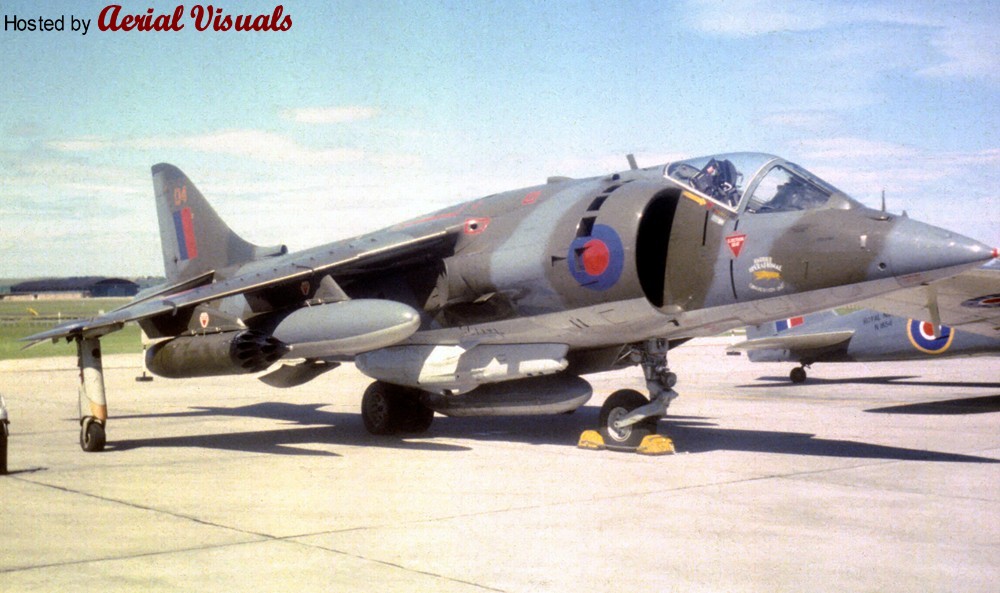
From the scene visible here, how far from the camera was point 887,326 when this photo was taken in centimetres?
1806

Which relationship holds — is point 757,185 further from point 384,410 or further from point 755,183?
point 384,410

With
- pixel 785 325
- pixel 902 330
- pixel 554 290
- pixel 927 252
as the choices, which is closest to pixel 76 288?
pixel 785 325

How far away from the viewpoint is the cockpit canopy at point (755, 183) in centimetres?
934

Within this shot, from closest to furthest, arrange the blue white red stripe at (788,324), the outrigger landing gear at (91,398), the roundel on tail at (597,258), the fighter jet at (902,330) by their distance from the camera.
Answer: the roundel on tail at (597,258) → the outrigger landing gear at (91,398) → the fighter jet at (902,330) → the blue white red stripe at (788,324)

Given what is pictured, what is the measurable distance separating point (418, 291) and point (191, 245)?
4795 millimetres

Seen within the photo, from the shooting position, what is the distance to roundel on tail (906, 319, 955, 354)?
1689 centimetres

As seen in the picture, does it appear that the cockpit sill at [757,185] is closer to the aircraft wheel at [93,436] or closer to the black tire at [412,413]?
the black tire at [412,413]

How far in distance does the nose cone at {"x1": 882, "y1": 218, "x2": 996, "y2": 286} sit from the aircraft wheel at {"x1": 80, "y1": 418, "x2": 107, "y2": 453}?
8.40 metres

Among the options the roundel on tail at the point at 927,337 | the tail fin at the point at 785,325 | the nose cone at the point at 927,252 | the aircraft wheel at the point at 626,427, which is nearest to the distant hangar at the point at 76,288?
the tail fin at the point at 785,325

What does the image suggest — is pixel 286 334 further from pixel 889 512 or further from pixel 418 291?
pixel 889 512

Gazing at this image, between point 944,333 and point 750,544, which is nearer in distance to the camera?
point 750,544

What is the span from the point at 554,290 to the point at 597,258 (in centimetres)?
63

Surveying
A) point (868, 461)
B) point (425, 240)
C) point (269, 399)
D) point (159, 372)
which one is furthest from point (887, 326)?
point (159, 372)

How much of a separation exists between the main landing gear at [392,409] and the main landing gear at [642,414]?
2719 mm
